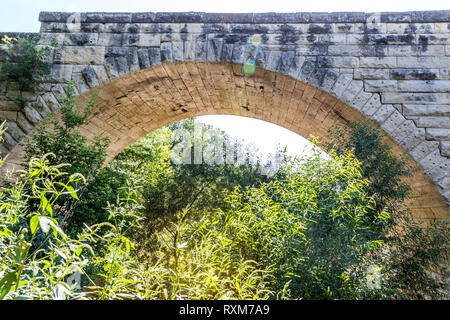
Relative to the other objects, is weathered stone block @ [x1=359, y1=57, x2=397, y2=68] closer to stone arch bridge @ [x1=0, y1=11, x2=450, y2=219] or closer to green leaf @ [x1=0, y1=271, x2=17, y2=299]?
stone arch bridge @ [x1=0, y1=11, x2=450, y2=219]

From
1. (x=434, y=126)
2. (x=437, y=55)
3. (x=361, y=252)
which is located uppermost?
(x=437, y=55)

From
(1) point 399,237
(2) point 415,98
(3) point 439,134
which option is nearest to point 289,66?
(2) point 415,98

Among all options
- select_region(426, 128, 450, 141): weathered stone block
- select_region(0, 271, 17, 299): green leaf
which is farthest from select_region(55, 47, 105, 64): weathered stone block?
select_region(426, 128, 450, 141): weathered stone block

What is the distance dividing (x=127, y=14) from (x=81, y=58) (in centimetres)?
102

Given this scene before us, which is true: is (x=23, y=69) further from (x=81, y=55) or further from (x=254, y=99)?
(x=254, y=99)

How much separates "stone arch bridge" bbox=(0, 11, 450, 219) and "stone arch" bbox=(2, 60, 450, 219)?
17 mm

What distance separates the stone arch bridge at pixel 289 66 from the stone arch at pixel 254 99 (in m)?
0.02

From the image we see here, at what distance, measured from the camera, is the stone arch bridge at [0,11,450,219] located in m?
4.44

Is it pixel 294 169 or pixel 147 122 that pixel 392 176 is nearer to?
pixel 294 169

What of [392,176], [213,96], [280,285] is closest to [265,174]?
[213,96]

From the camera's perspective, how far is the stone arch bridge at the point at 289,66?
4441mm

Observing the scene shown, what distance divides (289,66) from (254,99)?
1.13m

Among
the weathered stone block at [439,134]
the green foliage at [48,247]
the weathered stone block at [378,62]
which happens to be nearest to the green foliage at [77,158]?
the green foliage at [48,247]

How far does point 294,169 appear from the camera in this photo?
9.97 ft
